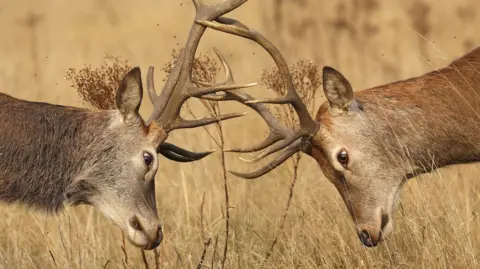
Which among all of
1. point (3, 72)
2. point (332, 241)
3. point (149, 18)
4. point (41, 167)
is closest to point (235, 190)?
point (332, 241)

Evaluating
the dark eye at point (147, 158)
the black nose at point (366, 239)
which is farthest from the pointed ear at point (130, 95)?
the black nose at point (366, 239)

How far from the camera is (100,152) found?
7.57 m

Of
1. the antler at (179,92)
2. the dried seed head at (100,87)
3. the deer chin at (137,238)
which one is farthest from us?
the dried seed head at (100,87)

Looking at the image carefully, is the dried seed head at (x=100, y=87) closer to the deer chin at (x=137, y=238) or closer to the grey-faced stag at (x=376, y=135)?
the grey-faced stag at (x=376, y=135)

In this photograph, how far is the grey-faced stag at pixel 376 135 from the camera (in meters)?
7.84

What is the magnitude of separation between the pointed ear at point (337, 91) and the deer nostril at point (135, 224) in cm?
160

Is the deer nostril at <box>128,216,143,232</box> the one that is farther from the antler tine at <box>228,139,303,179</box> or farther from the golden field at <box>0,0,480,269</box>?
the antler tine at <box>228,139,303,179</box>

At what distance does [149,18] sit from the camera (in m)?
18.6

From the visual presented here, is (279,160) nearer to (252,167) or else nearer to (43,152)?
(43,152)

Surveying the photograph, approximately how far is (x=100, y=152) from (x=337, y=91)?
66.6 inches

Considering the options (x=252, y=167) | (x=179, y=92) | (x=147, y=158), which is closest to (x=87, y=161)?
(x=147, y=158)

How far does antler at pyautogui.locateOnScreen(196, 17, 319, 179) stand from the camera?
771 centimetres

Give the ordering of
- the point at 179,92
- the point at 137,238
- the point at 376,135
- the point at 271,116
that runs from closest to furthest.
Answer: the point at 137,238
the point at 179,92
the point at 376,135
the point at 271,116

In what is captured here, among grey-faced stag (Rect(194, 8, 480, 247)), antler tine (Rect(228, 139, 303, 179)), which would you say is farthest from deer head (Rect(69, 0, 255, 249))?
A: antler tine (Rect(228, 139, 303, 179))
